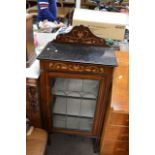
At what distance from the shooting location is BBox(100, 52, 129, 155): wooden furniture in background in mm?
1082

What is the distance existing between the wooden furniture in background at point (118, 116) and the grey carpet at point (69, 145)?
0.23 metres

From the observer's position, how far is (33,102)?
130 cm

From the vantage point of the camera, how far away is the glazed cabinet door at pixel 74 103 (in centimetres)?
122

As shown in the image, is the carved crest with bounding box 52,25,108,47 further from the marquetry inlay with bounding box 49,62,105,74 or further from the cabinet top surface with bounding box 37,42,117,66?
the marquetry inlay with bounding box 49,62,105,74

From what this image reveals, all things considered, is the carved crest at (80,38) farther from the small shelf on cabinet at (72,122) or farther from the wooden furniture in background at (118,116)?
the small shelf on cabinet at (72,122)

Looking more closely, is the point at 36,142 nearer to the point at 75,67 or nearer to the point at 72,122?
the point at 72,122

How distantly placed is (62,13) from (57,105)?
1.74m

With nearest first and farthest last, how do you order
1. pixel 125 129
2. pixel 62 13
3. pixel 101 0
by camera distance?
pixel 125 129 → pixel 101 0 → pixel 62 13

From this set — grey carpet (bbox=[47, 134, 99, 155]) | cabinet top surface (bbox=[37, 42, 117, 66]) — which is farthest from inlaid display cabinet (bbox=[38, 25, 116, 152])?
A: grey carpet (bbox=[47, 134, 99, 155])

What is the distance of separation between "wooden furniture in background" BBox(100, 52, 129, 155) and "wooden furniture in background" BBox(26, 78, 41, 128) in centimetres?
46

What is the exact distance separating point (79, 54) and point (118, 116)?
0.42m
